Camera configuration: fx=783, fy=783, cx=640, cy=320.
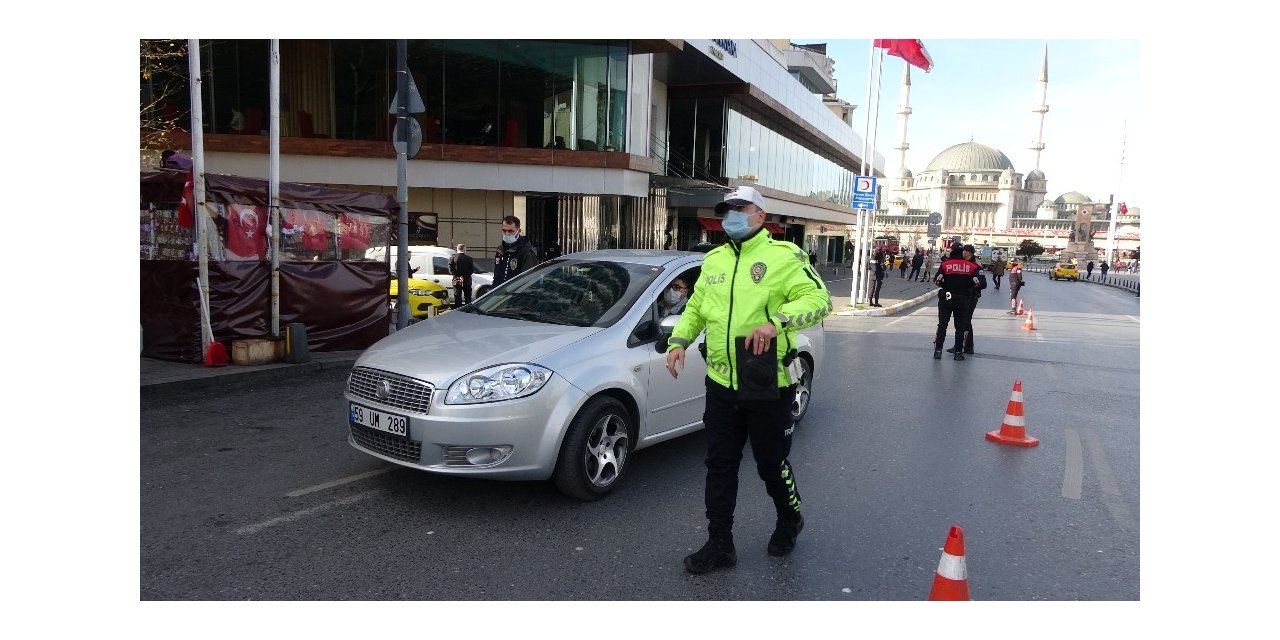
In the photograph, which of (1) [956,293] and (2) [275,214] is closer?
(2) [275,214]

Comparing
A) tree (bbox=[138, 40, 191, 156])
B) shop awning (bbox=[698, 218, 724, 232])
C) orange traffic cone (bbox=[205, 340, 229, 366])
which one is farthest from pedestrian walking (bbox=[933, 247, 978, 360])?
shop awning (bbox=[698, 218, 724, 232])

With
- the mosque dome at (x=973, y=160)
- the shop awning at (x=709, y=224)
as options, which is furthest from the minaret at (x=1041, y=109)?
the shop awning at (x=709, y=224)

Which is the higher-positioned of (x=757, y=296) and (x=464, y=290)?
(x=757, y=296)

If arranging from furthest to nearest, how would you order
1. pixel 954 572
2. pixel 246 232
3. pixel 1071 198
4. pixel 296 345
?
pixel 1071 198 < pixel 246 232 < pixel 296 345 < pixel 954 572

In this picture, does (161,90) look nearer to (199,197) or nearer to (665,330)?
(199,197)

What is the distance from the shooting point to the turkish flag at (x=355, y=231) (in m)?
9.97

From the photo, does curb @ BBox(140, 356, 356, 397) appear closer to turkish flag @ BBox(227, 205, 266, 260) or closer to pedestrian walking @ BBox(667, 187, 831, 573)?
turkish flag @ BBox(227, 205, 266, 260)

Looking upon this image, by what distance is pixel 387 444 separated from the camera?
4.57 metres

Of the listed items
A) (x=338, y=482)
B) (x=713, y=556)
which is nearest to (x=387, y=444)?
(x=338, y=482)

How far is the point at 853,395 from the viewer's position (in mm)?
8430

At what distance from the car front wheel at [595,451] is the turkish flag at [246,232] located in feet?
20.1

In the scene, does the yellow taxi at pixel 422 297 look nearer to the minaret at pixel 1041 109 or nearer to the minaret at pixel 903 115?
the minaret at pixel 903 115

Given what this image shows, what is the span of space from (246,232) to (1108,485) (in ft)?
28.9
